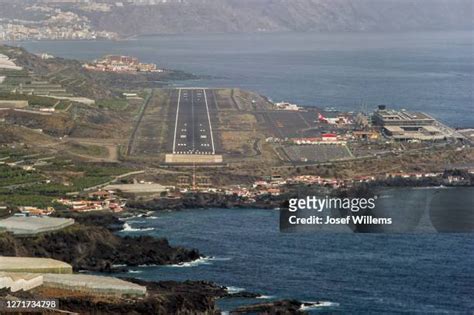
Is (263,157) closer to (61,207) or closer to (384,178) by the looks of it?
(384,178)

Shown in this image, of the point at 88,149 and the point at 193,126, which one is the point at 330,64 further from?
the point at 88,149

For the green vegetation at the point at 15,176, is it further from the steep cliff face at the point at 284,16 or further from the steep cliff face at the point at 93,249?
the steep cliff face at the point at 284,16

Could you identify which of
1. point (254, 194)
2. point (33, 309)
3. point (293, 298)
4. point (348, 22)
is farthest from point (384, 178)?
point (348, 22)

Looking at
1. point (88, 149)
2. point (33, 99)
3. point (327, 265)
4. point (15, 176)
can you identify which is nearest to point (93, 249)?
point (327, 265)

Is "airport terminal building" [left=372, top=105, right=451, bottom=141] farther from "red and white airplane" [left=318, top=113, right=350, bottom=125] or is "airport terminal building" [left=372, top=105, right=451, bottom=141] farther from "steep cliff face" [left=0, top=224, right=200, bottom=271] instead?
"steep cliff face" [left=0, top=224, right=200, bottom=271]

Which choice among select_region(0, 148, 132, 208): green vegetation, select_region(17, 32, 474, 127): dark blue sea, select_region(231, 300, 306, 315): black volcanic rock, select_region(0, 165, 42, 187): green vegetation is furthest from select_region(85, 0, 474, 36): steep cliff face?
select_region(231, 300, 306, 315): black volcanic rock

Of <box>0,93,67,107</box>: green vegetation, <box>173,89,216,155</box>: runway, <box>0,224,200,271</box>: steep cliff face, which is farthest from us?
<box>0,93,67,107</box>: green vegetation
